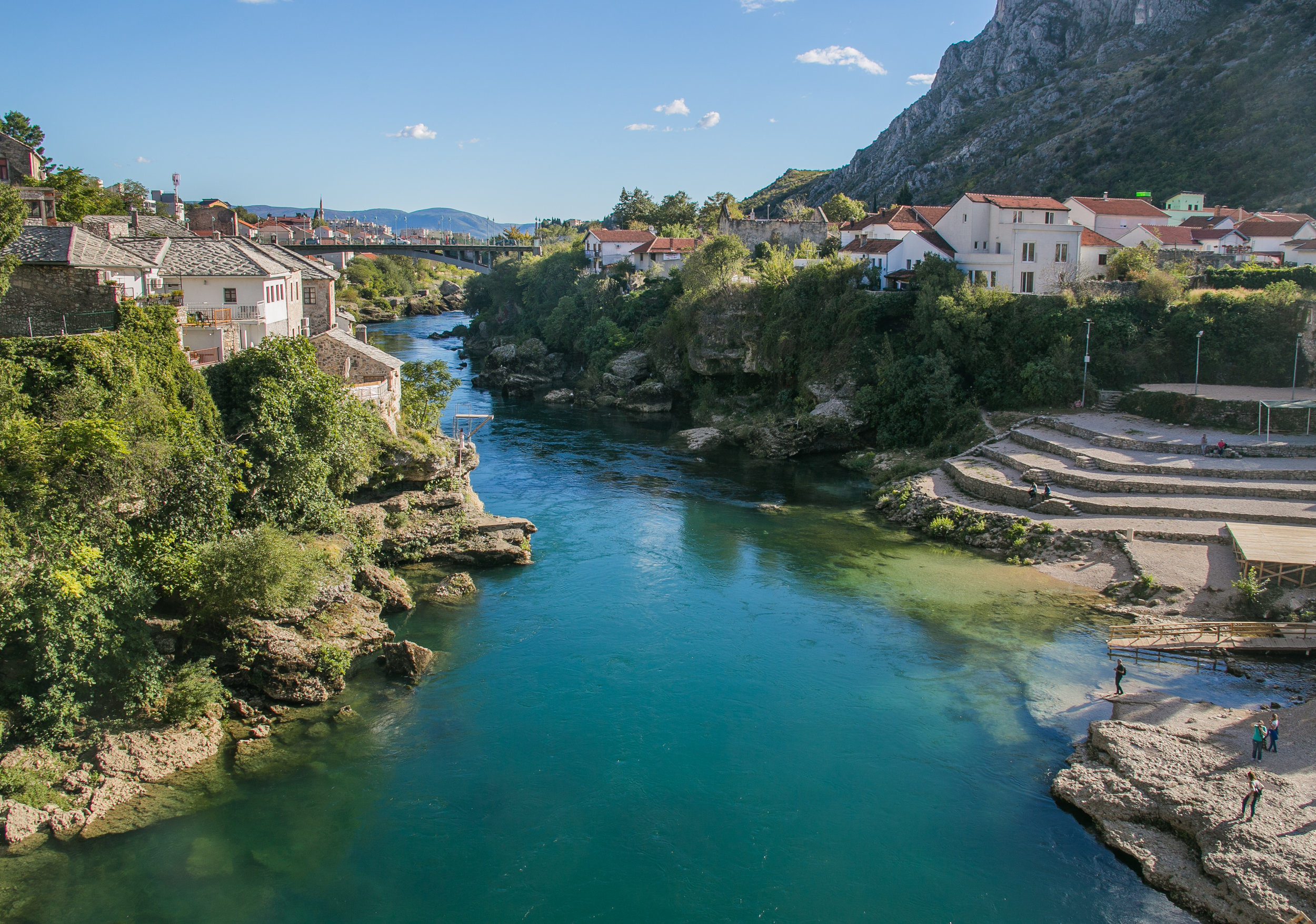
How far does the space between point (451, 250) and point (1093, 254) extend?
6323 centimetres

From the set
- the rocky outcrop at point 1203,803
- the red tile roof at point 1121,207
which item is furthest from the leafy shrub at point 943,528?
the red tile roof at point 1121,207

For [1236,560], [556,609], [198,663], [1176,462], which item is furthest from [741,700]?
[1176,462]

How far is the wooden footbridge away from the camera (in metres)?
21.8

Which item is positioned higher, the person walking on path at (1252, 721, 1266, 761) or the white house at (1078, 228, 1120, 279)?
the white house at (1078, 228, 1120, 279)

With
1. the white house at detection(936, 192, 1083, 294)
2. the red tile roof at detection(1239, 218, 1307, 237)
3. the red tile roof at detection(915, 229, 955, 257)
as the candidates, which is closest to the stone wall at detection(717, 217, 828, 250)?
the red tile roof at detection(915, 229, 955, 257)

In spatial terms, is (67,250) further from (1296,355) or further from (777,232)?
(777,232)

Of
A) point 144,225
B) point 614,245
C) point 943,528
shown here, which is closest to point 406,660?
point 943,528

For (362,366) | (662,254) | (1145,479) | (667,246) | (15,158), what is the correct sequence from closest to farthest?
(1145,479), (362,366), (15,158), (662,254), (667,246)

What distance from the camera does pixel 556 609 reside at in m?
25.5

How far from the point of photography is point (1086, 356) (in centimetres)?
3994

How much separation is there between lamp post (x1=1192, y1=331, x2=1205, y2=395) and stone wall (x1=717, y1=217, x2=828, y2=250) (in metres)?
31.5

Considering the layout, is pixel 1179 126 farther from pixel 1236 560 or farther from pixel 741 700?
pixel 741 700

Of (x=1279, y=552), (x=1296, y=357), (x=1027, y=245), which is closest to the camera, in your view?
(x=1279, y=552)

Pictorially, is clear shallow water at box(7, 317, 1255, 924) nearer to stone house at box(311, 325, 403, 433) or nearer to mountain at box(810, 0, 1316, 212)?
stone house at box(311, 325, 403, 433)
